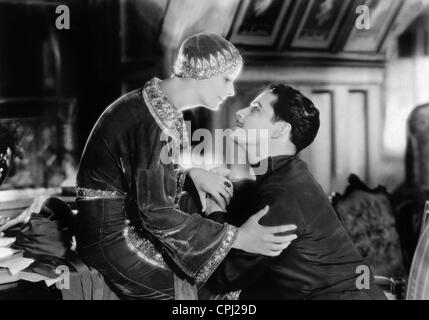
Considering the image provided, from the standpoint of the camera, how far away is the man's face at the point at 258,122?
6.44 ft

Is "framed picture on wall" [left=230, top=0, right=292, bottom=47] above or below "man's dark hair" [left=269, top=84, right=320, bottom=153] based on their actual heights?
above

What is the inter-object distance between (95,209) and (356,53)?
1472mm

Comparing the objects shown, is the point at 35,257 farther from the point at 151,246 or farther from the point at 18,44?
the point at 18,44

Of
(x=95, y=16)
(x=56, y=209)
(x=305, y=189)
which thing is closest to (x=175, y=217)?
(x=305, y=189)

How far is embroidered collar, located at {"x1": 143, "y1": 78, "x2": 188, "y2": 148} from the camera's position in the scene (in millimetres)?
1863

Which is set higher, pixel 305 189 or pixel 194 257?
pixel 305 189

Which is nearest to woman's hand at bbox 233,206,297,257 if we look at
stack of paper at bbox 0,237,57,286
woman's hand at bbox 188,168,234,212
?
woman's hand at bbox 188,168,234,212

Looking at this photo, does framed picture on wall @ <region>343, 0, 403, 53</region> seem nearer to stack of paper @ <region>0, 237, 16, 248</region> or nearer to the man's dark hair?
the man's dark hair

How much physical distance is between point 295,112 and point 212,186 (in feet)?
1.51

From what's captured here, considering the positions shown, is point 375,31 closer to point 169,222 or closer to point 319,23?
point 319,23

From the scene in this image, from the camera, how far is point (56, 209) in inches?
83.6

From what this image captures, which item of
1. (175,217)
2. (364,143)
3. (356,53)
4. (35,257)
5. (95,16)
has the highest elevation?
(95,16)

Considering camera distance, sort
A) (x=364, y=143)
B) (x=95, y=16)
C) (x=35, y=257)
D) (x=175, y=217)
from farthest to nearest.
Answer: (x=364, y=143), (x=95, y=16), (x=35, y=257), (x=175, y=217)

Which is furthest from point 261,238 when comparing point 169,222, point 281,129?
point 281,129
